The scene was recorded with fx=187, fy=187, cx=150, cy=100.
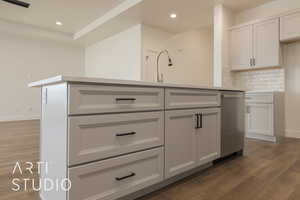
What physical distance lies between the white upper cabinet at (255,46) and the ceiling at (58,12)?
8.40ft

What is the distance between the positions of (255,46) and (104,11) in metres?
3.37

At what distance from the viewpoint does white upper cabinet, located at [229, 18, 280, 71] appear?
3320mm

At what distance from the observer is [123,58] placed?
→ 518 centimetres

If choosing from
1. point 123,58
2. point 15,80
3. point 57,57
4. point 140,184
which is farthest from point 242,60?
point 15,80

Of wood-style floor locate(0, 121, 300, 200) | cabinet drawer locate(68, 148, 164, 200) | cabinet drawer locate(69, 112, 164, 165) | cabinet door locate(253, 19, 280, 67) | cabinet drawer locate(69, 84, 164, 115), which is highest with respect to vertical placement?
cabinet door locate(253, 19, 280, 67)

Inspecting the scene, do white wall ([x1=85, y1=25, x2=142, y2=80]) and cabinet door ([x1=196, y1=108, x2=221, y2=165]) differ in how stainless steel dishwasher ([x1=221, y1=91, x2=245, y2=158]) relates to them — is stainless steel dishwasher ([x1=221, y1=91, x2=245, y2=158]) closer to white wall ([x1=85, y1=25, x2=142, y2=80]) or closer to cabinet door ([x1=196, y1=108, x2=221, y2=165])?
cabinet door ([x1=196, y1=108, x2=221, y2=165])

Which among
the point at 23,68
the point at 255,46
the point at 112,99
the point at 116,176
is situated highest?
the point at 255,46

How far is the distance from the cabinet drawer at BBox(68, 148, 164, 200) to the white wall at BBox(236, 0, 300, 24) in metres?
3.75

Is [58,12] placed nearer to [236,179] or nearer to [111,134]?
[111,134]

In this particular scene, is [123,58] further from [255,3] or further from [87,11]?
[255,3]

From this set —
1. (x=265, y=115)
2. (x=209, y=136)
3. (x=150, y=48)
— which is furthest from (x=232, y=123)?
(x=150, y=48)

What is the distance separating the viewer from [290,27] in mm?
3139

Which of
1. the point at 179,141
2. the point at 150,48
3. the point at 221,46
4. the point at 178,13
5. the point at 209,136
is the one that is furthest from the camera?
the point at 150,48

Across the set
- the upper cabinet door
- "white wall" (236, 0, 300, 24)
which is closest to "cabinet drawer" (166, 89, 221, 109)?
the upper cabinet door
